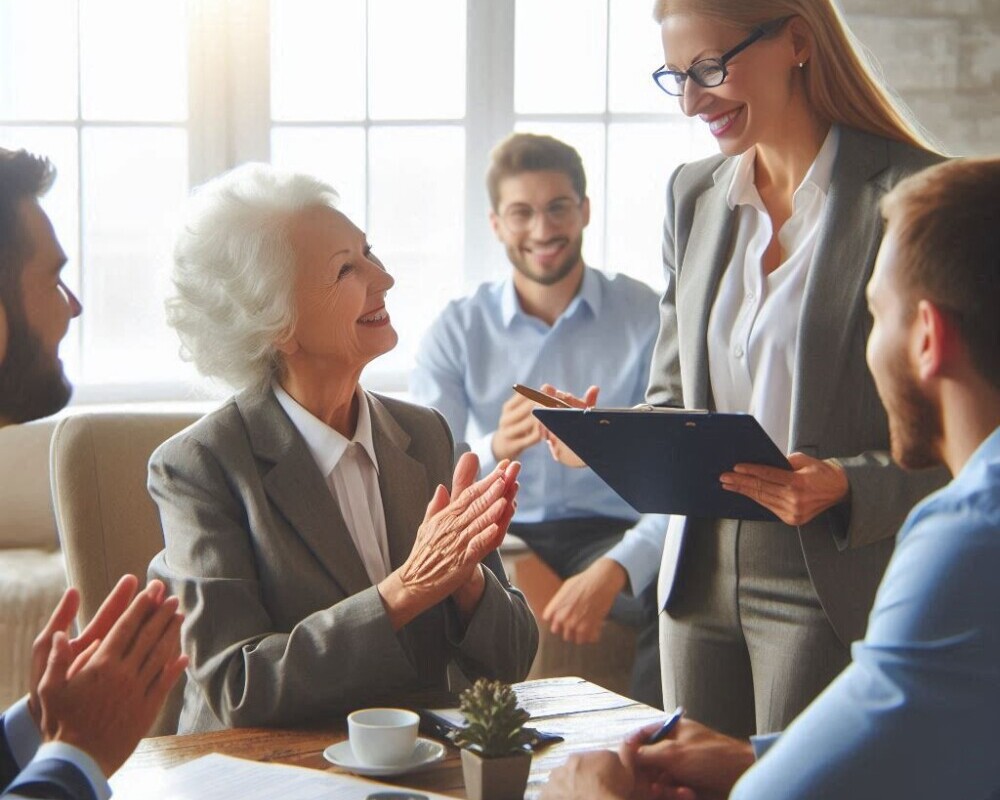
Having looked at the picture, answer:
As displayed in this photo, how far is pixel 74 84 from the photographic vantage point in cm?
406

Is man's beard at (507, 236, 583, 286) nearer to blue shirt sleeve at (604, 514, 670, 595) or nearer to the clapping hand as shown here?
blue shirt sleeve at (604, 514, 670, 595)

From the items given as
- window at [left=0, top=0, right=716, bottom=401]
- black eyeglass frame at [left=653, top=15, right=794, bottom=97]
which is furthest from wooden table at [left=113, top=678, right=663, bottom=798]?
window at [left=0, top=0, right=716, bottom=401]

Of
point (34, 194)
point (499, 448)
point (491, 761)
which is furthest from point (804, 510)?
point (499, 448)

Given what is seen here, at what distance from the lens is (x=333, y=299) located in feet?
6.54

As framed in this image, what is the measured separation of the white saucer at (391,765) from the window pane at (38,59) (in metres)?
3.12

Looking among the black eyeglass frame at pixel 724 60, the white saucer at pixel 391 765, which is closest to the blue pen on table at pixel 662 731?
the white saucer at pixel 391 765

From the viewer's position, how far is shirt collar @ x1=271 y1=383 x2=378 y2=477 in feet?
6.25

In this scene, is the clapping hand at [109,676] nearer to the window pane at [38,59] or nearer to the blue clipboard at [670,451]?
the blue clipboard at [670,451]

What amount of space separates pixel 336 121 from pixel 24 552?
1658 mm

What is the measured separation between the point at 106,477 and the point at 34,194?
649 millimetres

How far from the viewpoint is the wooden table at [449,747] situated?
1.40m

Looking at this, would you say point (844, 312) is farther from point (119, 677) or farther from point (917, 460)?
point (119, 677)

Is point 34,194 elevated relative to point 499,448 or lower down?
elevated

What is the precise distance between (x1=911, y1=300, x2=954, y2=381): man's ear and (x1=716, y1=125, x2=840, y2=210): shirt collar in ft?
2.67
